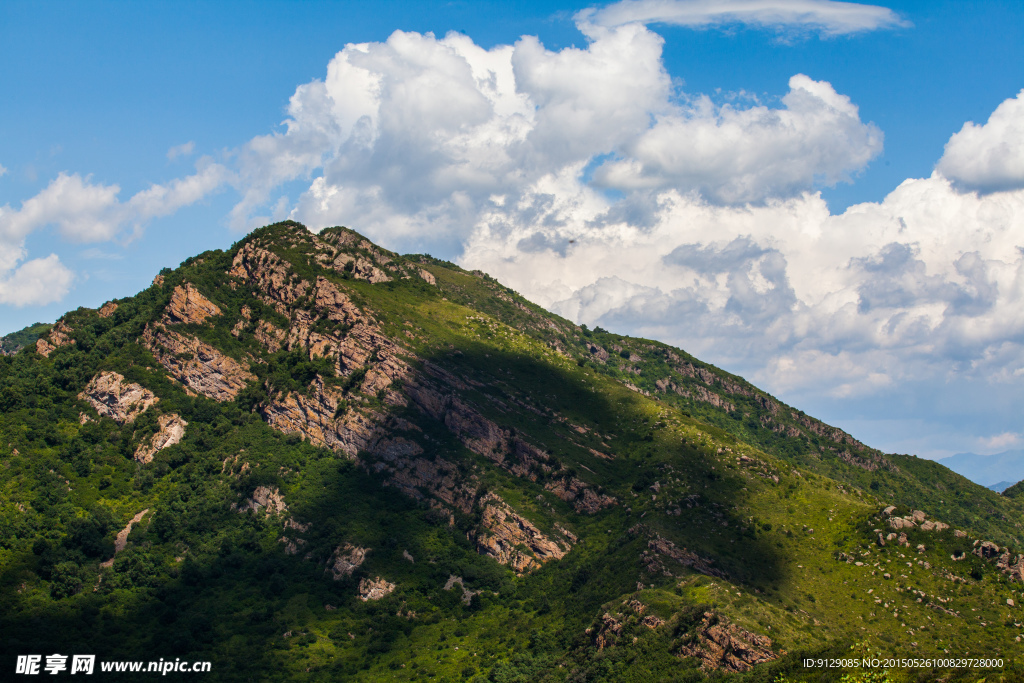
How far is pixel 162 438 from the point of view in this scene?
195m

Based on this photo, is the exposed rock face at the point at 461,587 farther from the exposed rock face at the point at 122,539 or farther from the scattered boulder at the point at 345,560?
the exposed rock face at the point at 122,539

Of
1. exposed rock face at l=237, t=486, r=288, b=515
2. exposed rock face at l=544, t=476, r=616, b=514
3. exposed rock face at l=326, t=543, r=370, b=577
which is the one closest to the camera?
exposed rock face at l=326, t=543, r=370, b=577

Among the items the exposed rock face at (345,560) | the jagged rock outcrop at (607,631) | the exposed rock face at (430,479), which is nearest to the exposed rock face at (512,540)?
the exposed rock face at (430,479)

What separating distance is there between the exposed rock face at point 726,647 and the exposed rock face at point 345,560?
68730 mm

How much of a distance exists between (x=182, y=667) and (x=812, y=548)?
12377 cm

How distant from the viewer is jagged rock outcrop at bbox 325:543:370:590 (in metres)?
172

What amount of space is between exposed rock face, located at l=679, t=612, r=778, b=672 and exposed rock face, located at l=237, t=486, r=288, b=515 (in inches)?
3945

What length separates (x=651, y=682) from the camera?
428 ft

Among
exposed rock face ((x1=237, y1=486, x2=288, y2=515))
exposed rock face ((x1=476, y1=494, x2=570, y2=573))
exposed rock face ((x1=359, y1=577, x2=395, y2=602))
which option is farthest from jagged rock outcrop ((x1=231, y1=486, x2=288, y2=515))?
exposed rock face ((x1=476, y1=494, x2=570, y2=573))

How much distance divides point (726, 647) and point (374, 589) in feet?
249

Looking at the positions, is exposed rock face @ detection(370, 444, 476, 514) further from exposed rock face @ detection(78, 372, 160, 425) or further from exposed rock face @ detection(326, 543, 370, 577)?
exposed rock face @ detection(78, 372, 160, 425)

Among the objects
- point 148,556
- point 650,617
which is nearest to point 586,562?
point 650,617

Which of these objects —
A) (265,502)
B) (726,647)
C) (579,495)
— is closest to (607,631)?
(726,647)

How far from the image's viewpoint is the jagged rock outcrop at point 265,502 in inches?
7288
